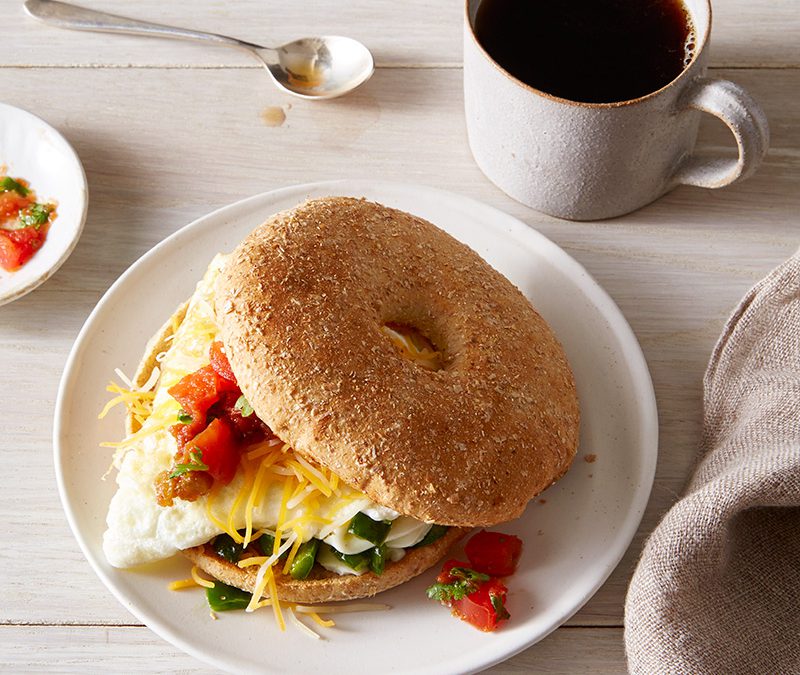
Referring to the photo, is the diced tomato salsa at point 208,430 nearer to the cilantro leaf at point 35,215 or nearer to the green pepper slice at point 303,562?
the green pepper slice at point 303,562

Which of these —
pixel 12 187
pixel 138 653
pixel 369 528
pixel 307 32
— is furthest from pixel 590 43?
pixel 138 653

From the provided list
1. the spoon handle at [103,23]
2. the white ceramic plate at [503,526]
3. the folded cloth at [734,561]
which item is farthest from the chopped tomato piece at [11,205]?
the folded cloth at [734,561]

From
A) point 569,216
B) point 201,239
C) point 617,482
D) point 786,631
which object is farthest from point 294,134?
point 786,631

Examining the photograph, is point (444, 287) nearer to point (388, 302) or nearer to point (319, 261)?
point (388, 302)

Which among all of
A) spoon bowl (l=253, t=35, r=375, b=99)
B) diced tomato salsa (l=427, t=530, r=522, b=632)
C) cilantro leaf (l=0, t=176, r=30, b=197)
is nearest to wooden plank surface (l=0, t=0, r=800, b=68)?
spoon bowl (l=253, t=35, r=375, b=99)

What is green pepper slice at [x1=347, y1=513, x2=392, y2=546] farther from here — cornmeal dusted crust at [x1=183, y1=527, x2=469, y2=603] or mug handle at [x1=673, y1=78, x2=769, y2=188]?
mug handle at [x1=673, y1=78, x2=769, y2=188]

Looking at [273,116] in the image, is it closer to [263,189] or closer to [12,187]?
[263,189]

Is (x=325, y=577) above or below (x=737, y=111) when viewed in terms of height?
below
